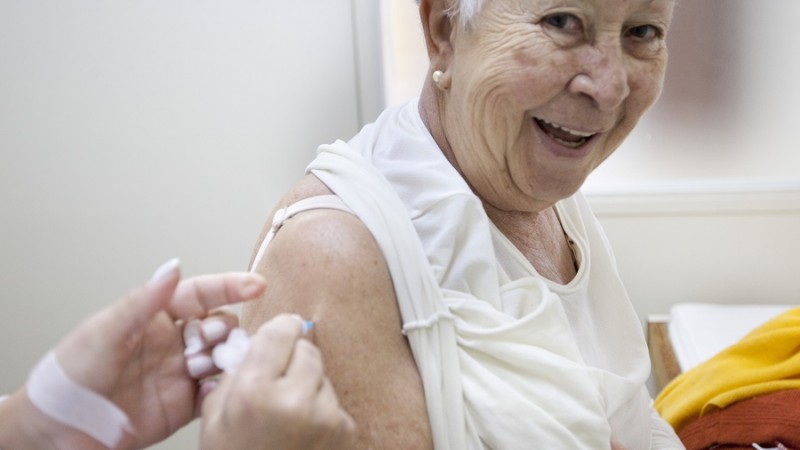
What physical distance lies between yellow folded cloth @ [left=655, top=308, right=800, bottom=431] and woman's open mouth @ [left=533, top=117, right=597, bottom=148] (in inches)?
27.9

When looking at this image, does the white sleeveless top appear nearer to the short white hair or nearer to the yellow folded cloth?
the short white hair

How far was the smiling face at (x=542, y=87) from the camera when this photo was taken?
42.3 inches

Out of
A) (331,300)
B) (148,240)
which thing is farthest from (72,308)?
(331,300)

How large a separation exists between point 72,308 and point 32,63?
735 mm

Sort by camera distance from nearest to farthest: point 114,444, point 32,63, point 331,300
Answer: point 114,444, point 331,300, point 32,63

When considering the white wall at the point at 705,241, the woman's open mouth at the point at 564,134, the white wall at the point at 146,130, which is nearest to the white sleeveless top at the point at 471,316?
the woman's open mouth at the point at 564,134

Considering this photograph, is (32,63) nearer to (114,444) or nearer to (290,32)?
(290,32)

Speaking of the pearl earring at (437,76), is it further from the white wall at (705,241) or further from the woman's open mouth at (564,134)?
the white wall at (705,241)

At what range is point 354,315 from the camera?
93cm

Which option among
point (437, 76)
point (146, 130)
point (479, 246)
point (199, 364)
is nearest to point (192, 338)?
point (199, 364)

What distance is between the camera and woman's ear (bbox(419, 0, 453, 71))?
3.72 ft

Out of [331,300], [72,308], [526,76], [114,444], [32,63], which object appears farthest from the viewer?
[72,308]

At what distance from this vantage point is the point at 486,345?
3.28 feet

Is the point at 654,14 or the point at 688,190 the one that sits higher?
the point at 654,14
